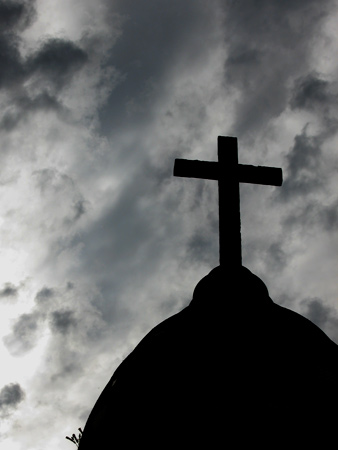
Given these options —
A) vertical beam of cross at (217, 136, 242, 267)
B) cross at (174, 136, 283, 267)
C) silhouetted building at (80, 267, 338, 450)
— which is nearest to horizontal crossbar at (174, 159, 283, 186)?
cross at (174, 136, 283, 267)

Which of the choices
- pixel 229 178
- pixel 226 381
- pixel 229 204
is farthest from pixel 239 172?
pixel 226 381

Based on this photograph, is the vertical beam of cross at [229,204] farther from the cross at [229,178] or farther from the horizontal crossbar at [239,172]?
the horizontal crossbar at [239,172]

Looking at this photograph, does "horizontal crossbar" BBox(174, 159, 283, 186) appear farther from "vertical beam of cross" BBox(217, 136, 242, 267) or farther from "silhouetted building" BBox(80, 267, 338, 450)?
"silhouetted building" BBox(80, 267, 338, 450)

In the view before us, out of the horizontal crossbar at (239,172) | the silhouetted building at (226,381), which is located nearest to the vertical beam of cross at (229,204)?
the horizontal crossbar at (239,172)

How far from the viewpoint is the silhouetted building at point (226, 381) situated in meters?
2.61

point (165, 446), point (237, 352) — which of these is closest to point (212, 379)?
point (237, 352)

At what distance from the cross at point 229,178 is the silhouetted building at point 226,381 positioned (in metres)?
0.36

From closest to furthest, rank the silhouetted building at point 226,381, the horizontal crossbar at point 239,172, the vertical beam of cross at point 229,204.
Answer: the silhouetted building at point 226,381, the vertical beam of cross at point 229,204, the horizontal crossbar at point 239,172

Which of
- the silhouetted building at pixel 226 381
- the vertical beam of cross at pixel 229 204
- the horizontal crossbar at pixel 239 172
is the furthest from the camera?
the horizontal crossbar at pixel 239 172

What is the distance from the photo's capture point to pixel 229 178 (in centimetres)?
468

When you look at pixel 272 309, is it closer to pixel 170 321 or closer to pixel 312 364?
pixel 312 364

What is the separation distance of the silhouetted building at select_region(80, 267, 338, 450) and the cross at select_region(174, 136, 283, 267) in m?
0.36

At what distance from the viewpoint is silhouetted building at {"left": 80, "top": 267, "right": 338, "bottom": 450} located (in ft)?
8.55

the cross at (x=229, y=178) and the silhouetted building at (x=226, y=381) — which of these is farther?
the cross at (x=229, y=178)
